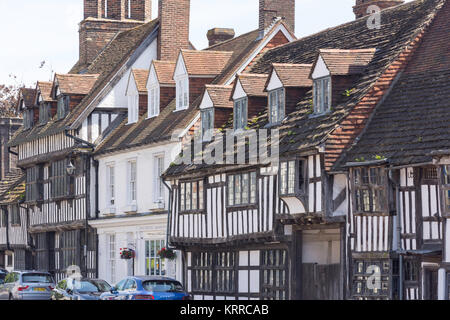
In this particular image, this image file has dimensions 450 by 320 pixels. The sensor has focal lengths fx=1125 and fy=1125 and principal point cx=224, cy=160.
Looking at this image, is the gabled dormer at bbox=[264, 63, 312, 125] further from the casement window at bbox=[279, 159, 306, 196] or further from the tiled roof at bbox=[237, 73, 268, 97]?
the casement window at bbox=[279, 159, 306, 196]

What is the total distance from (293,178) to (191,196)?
6.85 metres

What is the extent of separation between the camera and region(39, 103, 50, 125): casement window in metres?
46.5

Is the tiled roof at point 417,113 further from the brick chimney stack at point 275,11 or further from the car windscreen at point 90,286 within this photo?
the brick chimney stack at point 275,11

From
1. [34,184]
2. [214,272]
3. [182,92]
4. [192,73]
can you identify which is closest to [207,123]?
[192,73]

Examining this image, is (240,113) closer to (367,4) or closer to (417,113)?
(417,113)

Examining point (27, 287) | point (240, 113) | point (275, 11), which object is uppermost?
point (275, 11)

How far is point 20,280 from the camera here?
36.5 meters

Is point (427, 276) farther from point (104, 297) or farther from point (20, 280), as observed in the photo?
point (20, 280)

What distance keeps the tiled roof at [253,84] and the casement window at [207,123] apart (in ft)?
6.08

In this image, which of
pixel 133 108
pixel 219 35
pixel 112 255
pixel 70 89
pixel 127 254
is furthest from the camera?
pixel 219 35

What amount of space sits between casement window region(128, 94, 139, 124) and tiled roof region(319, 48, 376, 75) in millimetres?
12409

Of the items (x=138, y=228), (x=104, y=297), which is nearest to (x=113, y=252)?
(x=138, y=228)

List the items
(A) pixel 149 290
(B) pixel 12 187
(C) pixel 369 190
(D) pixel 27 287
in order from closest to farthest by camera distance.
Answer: (C) pixel 369 190 → (A) pixel 149 290 → (D) pixel 27 287 → (B) pixel 12 187

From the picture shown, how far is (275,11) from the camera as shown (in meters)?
38.9
